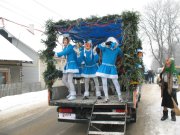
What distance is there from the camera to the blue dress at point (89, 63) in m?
8.45

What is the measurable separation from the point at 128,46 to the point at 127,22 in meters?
0.58

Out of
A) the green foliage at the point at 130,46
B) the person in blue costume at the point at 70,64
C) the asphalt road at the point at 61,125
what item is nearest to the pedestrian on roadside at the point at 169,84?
the asphalt road at the point at 61,125

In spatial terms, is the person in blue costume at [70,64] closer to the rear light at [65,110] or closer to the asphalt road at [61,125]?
the rear light at [65,110]

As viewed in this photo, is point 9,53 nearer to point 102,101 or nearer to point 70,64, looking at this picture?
point 70,64

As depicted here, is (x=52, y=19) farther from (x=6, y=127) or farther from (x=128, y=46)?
(x=6, y=127)

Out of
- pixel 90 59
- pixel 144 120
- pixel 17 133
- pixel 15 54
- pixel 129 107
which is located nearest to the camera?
pixel 129 107

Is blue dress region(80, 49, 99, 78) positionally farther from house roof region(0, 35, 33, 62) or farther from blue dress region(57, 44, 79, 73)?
house roof region(0, 35, 33, 62)

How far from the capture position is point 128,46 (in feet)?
23.8

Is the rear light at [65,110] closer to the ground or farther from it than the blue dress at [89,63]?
closer to the ground

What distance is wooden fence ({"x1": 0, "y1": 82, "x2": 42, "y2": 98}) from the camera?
18.0 meters

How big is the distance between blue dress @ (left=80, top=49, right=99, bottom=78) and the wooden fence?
416 inches

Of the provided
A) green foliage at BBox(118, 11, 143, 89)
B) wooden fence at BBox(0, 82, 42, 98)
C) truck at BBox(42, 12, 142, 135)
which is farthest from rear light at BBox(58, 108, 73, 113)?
wooden fence at BBox(0, 82, 42, 98)

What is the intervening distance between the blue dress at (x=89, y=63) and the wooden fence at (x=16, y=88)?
1056 cm

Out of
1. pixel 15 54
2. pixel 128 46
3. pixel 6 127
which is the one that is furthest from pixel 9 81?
pixel 128 46
